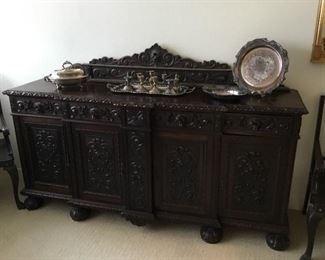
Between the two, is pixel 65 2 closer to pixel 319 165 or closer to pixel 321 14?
pixel 321 14

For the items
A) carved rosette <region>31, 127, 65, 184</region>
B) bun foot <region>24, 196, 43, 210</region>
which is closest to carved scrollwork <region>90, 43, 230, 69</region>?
carved rosette <region>31, 127, 65, 184</region>

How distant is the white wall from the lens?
191 cm

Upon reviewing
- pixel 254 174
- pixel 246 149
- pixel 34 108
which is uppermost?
pixel 34 108

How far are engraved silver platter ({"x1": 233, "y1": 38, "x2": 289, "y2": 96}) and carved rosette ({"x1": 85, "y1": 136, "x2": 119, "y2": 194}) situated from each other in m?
0.86

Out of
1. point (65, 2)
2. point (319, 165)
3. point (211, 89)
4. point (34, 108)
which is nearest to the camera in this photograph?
point (319, 165)

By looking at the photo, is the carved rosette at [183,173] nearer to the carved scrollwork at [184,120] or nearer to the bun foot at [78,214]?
the carved scrollwork at [184,120]

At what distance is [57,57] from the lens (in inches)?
93.3

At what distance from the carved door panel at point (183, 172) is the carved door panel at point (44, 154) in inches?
24.8

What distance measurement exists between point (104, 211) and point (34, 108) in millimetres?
823

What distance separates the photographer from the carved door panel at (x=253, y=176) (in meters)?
1.72

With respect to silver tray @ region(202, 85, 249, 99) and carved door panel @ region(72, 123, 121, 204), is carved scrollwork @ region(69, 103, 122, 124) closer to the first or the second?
carved door panel @ region(72, 123, 121, 204)

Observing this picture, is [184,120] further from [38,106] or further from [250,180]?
[38,106]

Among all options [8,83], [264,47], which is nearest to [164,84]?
[264,47]

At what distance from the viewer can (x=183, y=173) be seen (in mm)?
1872
